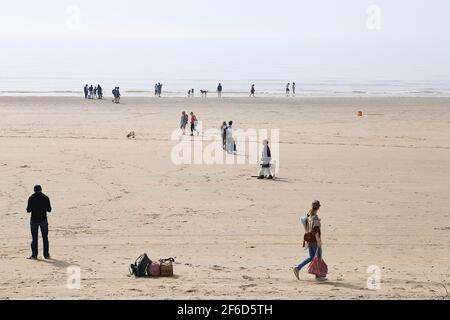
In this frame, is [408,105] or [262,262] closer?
[262,262]

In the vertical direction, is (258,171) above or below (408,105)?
below

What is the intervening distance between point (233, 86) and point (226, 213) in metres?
73.5

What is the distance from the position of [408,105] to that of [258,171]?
1232 inches

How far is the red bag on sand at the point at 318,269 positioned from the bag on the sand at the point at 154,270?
2579 millimetres

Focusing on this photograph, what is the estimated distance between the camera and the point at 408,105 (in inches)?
2156

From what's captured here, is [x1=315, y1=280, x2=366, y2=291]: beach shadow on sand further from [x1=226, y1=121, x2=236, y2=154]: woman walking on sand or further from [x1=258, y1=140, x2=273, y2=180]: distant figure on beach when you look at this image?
[x1=226, y1=121, x2=236, y2=154]: woman walking on sand

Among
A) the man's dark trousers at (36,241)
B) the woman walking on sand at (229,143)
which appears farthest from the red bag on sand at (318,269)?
the woman walking on sand at (229,143)

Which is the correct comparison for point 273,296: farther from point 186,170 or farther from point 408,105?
point 408,105

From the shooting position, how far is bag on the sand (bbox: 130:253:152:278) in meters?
13.4

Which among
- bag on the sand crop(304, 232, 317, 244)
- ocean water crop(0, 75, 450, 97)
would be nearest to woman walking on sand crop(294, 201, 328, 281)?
bag on the sand crop(304, 232, 317, 244)

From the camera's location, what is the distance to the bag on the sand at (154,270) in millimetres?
13484

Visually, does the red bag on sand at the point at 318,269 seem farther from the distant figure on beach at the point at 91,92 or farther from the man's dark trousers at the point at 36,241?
the distant figure on beach at the point at 91,92

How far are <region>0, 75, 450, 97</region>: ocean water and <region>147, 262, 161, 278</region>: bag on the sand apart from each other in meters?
62.9
